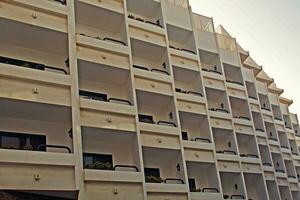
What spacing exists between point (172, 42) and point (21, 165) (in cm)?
1643

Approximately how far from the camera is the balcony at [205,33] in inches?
1182

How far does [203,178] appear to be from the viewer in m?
25.8

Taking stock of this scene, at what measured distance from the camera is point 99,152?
69.4 feet

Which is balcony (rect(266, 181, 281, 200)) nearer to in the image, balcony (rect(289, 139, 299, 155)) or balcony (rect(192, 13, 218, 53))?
Answer: balcony (rect(289, 139, 299, 155))

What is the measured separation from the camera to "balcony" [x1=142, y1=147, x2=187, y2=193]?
21655 mm

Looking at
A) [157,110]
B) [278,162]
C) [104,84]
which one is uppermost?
[104,84]

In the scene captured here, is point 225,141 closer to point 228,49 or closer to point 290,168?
point 228,49

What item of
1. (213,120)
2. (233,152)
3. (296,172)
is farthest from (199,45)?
(296,172)

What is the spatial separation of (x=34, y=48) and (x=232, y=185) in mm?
16845

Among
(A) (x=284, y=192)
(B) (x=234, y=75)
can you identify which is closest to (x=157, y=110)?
(B) (x=234, y=75)

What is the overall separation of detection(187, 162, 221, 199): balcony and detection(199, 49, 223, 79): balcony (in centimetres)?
777

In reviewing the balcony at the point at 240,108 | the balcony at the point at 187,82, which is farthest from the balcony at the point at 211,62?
the balcony at the point at 240,108

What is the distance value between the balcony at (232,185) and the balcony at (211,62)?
760 cm

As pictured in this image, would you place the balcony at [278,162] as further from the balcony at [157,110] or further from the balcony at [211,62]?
the balcony at [157,110]
